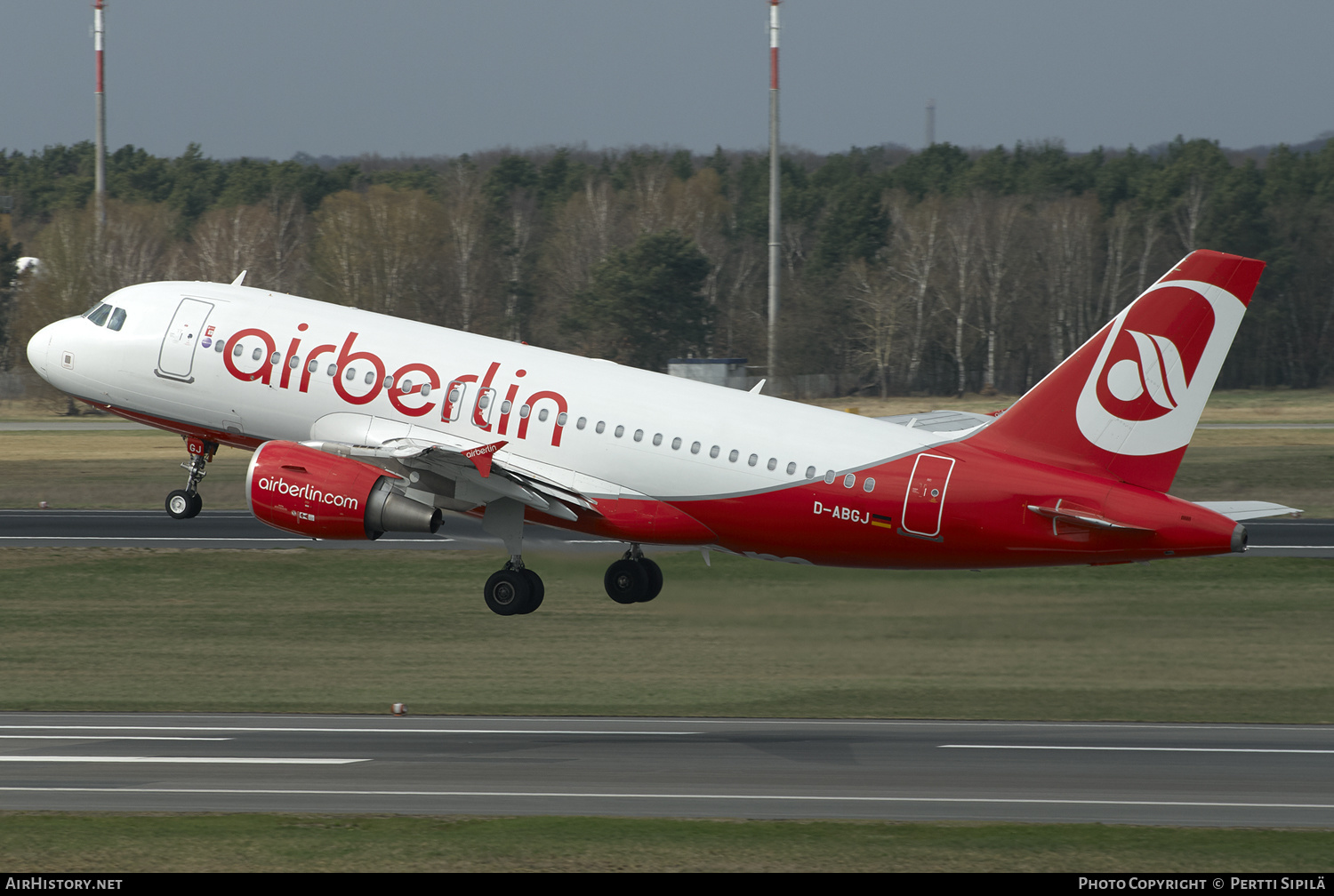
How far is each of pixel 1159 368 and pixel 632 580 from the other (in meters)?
13.5

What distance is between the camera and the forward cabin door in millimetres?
37188

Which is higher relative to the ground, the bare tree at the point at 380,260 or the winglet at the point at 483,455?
the bare tree at the point at 380,260

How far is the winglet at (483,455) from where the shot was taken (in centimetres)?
3266

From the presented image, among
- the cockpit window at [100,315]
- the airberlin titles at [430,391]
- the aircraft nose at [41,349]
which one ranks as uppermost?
the cockpit window at [100,315]

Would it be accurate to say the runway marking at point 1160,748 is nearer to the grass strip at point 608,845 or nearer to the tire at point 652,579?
the grass strip at point 608,845

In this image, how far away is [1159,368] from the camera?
31391 mm

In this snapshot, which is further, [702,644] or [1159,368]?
[702,644]

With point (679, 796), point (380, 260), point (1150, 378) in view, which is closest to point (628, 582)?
point (679, 796)

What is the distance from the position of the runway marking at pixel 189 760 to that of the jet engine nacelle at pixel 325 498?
6.25 m

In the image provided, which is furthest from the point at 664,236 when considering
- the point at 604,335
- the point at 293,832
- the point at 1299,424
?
the point at 293,832

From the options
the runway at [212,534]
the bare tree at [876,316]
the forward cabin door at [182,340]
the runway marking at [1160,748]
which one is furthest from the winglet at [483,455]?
the bare tree at [876,316]

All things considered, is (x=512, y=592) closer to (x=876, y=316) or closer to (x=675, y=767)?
(x=675, y=767)

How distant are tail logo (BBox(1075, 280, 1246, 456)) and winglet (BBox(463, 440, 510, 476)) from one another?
12551 millimetres

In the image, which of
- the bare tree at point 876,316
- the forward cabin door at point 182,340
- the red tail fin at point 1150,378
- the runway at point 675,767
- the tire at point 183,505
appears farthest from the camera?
the bare tree at point 876,316
